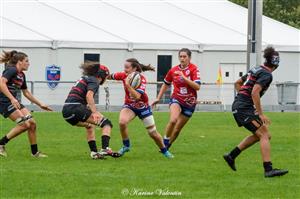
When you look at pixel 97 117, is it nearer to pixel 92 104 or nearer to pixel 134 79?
pixel 92 104

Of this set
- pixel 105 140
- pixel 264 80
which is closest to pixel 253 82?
pixel 264 80

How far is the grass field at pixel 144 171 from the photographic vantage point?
1049 cm

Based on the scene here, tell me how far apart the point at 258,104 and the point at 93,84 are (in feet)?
10.0

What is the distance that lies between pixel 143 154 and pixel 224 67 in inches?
1024

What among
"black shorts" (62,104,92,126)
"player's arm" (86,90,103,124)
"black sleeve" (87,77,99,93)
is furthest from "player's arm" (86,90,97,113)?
"black shorts" (62,104,92,126)

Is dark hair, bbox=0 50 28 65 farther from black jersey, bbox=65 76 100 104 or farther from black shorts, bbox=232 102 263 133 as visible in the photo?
black shorts, bbox=232 102 263 133

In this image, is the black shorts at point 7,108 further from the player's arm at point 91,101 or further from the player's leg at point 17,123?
the player's arm at point 91,101

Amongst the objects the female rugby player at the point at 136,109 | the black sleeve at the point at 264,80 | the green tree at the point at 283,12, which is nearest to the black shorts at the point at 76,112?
the female rugby player at the point at 136,109

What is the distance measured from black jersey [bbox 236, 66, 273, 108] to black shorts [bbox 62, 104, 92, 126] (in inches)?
103

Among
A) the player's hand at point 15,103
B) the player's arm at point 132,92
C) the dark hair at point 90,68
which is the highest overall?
the dark hair at point 90,68

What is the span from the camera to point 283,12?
2370 inches

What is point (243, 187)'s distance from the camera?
10883 millimetres

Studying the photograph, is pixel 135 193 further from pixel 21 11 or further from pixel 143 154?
pixel 21 11

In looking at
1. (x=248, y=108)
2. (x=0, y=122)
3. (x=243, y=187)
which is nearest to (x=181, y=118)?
(x=248, y=108)
